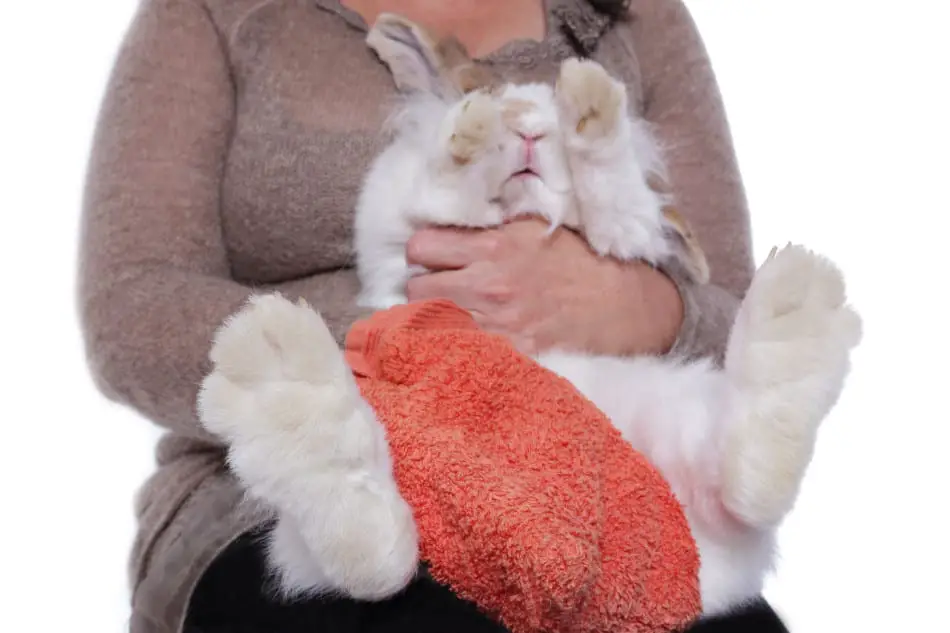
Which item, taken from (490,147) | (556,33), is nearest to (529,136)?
(490,147)

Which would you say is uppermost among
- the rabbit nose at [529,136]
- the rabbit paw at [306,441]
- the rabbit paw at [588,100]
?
the rabbit paw at [588,100]

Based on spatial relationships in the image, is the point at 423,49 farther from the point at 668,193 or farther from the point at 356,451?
the point at 356,451

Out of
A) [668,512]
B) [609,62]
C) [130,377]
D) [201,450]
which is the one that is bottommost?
[201,450]

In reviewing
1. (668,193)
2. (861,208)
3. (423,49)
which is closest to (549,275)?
(668,193)

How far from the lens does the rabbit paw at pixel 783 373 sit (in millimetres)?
644

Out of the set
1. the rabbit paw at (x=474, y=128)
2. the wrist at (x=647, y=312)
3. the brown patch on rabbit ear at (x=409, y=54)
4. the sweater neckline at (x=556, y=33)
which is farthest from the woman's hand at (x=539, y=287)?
the sweater neckline at (x=556, y=33)

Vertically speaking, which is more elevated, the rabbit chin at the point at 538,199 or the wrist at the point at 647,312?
the rabbit chin at the point at 538,199

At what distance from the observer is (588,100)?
844 mm

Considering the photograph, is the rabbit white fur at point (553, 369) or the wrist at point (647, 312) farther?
the wrist at point (647, 312)

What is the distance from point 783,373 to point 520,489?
214mm

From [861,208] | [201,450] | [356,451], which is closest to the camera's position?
[356,451]

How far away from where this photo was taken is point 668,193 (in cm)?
103

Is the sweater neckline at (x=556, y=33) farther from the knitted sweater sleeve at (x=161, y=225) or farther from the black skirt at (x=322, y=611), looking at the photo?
the black skirt at (x=322, y=611)

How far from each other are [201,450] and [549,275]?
43 centimetres
